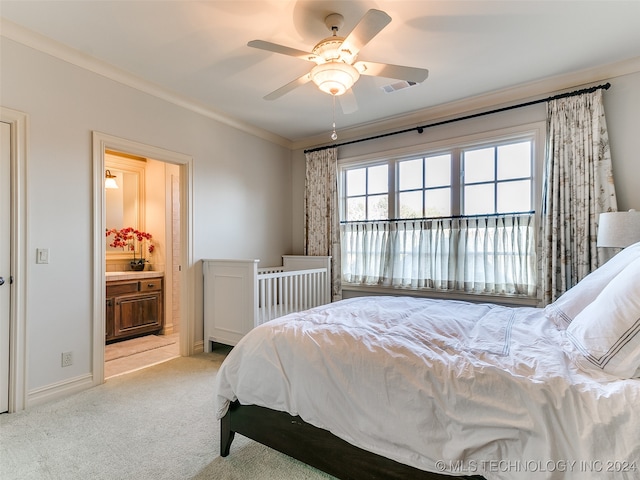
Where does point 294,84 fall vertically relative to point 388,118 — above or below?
below

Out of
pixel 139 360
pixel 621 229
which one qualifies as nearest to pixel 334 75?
pixel 621 229

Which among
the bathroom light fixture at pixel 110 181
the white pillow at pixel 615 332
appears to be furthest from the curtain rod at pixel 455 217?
the bathroom light fixture at pixel 110 181

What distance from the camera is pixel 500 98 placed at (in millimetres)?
3260

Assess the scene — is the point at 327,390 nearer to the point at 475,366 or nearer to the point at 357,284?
the point at 475,366

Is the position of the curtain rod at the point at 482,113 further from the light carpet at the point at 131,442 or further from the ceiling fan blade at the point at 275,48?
the light carpet at the point at 131,442

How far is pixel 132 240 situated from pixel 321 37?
12.9 feet

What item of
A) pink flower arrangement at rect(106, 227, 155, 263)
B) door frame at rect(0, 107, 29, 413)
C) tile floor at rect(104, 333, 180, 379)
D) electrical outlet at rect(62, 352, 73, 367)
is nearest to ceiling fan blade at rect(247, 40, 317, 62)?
door frame at rect(0, 107, 29, 413)

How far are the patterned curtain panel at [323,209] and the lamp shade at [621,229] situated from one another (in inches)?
105

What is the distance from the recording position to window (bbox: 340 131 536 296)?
10.5 feet

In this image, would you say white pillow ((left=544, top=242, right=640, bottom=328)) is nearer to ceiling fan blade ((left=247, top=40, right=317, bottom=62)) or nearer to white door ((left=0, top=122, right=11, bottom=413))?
ceiling fan blade ((left=247, top=40, right=317, bottom=62))

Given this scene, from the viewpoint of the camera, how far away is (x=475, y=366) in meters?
1.22

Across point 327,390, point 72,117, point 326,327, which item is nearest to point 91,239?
point 72,117

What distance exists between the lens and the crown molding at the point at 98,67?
2271 millimetres

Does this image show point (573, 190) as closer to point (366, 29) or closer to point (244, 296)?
point (366, 29)
